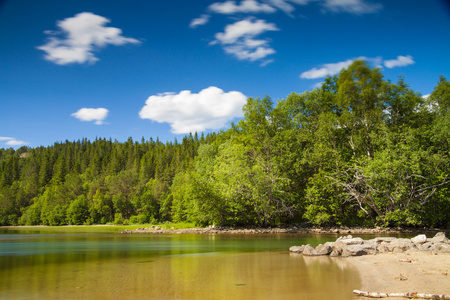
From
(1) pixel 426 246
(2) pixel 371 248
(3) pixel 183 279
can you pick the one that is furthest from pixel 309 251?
(3) pixel 183 279

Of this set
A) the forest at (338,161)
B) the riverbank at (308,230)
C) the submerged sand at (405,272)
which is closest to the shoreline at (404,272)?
the submerged sand at (405,272)

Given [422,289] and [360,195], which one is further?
[360,195]

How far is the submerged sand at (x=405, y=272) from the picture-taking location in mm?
10336

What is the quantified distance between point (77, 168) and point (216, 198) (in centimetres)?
12703

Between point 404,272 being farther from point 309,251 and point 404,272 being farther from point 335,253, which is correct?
point 309,251

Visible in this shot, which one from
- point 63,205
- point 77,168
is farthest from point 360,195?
point 77,168

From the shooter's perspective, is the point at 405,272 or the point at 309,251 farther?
the point at 309,251

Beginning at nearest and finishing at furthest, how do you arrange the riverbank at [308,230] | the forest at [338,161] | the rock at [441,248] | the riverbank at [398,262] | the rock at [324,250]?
the riverbank at [398,262]
the rock at [441,248]
the rock at [324,250]
the riverbank at [308,230]
the forest at [338,161]

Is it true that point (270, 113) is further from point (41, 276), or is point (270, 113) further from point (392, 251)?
point (41, 276)

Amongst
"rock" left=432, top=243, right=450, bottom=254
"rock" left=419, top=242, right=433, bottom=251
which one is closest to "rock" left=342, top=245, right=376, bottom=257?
"rock" left=419, top=242, right=433, bottom=251

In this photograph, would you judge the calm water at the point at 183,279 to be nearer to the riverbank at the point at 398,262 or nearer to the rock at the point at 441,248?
the riverbank at the point at 398,262

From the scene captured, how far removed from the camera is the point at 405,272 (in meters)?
13.2

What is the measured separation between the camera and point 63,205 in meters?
98.1

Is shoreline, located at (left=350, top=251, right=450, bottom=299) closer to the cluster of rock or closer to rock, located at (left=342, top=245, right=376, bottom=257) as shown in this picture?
rock, located at (left=342, top=245, right=376, bottom=257)
